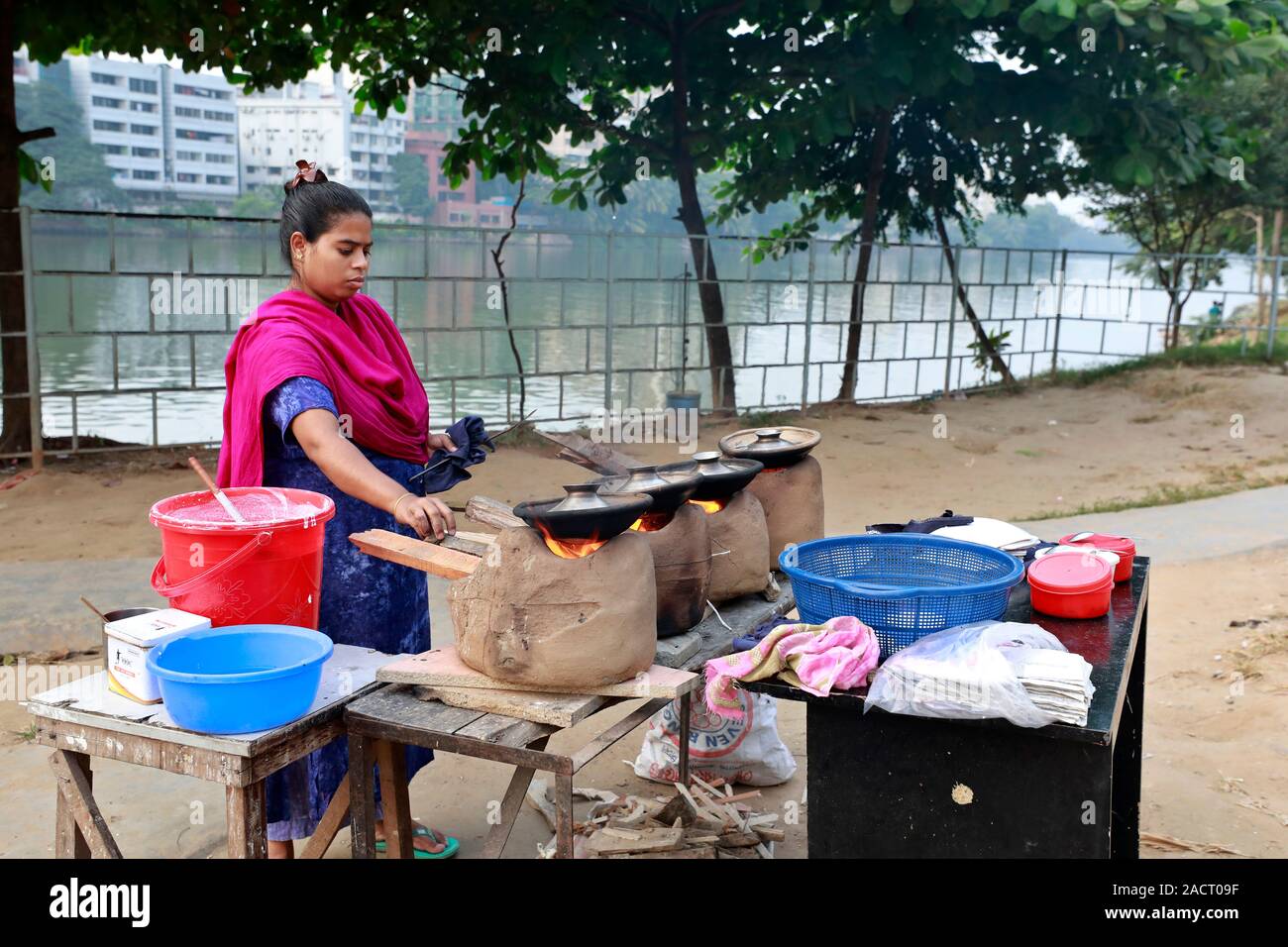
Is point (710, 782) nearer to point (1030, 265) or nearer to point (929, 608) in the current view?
point (929, 608)

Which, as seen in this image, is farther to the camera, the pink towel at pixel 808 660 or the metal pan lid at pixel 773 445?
the metal pan lid at pixel 773 445

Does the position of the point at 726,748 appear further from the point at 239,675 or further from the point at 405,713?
the point at 239,675

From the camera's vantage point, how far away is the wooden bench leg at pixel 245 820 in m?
1.97

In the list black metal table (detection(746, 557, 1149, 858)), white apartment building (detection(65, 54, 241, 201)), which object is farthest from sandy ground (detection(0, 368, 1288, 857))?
white apartment building (detection(65, 54, 241, 201))

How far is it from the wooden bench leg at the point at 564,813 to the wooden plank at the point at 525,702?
10cm

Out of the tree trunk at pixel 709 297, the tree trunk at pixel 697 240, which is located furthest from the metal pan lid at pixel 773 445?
the tree trunk at pixel 709 297

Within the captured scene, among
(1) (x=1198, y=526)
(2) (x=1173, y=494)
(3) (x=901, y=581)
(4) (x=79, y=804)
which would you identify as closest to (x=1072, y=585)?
(3) (x=901, y=581)

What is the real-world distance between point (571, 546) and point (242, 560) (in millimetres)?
625

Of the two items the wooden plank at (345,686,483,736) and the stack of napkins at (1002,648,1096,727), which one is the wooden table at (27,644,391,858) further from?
the stack of napkins at (1002,648,1096,727)

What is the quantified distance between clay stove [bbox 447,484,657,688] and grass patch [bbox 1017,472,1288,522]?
5.17 m

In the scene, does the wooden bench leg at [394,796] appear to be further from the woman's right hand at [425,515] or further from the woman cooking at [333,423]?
the woman's right hand at [425,515]

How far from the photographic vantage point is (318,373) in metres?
2.53

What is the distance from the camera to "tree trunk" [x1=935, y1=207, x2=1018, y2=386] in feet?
38.3
